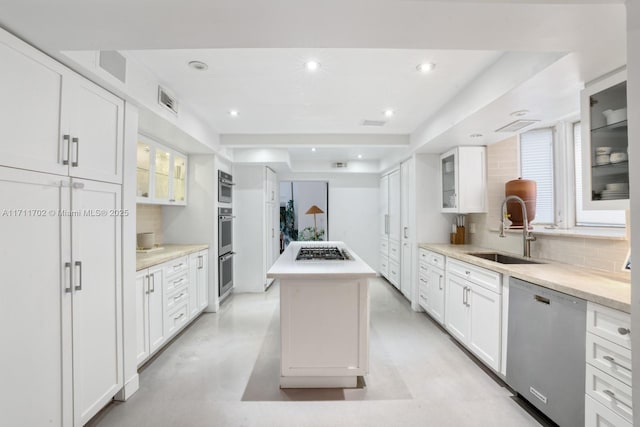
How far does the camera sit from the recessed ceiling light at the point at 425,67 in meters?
2.25

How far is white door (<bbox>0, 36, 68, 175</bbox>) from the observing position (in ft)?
4.42

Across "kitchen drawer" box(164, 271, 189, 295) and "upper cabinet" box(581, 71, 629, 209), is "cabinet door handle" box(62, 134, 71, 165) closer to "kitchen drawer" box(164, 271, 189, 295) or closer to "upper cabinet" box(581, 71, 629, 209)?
"kitchen drawer" box(164, 271, 189, 295)

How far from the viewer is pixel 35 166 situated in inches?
58.0

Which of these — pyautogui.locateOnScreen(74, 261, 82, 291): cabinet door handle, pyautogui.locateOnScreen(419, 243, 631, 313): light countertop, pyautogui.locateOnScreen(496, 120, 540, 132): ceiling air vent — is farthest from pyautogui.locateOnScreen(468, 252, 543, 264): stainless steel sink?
pyautogui.locateOnScreen(74, 261, 82, 291): cabinet door handle

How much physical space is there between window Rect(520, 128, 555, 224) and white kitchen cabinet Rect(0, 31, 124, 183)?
3947 millimetres

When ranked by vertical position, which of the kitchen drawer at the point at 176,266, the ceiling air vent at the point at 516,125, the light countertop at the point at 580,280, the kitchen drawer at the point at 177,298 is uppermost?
the ceiling air vent at the point at 516,125

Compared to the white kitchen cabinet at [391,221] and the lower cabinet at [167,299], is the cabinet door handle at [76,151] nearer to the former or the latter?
the lower cabinet at [167,299]

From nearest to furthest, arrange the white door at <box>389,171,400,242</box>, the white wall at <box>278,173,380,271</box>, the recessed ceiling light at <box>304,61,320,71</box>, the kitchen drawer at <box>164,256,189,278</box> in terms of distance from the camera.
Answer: the recessed ceiling light at <box>304,61,320,71</box>, the kitchen drawer at <box>164,256,189,278</box>, the white door at <box>389,171,400,242</box>, the white wall at <box>278,173,380,271</box>

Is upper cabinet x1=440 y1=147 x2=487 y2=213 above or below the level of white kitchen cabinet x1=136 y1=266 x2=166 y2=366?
above

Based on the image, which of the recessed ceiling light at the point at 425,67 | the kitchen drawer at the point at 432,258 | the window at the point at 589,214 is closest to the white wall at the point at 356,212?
the kitchen drawer at the point at 432,258

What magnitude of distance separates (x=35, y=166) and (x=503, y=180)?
4.11 m

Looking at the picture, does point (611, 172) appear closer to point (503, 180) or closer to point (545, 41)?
point (545, 41)

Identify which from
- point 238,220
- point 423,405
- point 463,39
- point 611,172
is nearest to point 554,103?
point 611,172

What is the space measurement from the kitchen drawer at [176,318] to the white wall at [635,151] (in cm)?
321
